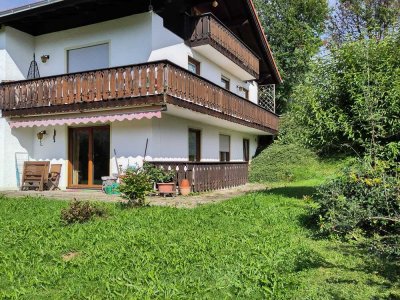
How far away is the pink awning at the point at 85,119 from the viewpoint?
40.0 ft

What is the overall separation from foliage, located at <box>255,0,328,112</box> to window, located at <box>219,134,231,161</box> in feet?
52.9

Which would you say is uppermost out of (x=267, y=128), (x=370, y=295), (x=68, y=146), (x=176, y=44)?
(x=176, y=44)

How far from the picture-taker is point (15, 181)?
1565 centimetres

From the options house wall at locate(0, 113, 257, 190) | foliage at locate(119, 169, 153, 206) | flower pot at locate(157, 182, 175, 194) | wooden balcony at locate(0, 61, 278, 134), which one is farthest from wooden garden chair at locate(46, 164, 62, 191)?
foliage at locate(119, 169, 153, 206)

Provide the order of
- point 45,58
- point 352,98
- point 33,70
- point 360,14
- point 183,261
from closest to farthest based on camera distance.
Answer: point 183,261 < point 352,98 < point 45,58 < point 33,70 < point 360,14

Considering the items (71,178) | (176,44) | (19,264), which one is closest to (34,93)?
(71,178)

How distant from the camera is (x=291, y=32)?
1422 inches

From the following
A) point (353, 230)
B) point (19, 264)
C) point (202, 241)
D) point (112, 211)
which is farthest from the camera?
point (112, 211)

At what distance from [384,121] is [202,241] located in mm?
4757

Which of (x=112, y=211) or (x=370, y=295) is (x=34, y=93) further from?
(x=370, y=295)

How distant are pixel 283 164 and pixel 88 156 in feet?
39.0

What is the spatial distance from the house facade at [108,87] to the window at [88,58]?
4 centimetres

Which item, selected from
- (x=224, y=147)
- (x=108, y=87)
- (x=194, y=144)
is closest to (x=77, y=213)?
(x=108, y=87)

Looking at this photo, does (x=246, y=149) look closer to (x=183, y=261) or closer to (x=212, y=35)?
(x=212, y=35)
